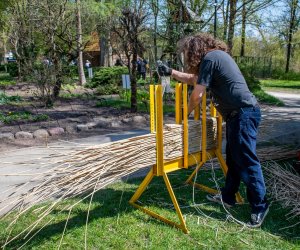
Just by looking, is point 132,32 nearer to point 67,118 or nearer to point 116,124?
point 116,124

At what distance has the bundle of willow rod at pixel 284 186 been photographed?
3307 mm

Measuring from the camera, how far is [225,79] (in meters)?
2.90

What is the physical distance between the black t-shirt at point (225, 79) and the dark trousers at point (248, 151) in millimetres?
85

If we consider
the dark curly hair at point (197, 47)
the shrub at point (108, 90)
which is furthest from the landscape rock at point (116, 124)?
the shrub at point (108, 90)

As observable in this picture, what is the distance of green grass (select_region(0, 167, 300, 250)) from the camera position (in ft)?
8.98

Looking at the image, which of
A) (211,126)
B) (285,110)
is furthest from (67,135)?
(285,110)

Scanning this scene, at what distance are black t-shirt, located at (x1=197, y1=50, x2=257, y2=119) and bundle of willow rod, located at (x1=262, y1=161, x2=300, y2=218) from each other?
42.3 inches

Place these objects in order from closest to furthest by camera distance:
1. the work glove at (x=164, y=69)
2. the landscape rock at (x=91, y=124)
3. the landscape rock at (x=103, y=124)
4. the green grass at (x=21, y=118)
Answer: the work glove at (x=164, y=69) → the landscape rock at (x=91, y=124) → the landscape rock at (x=103, y=124) → the green grass at (x=21, y=118)

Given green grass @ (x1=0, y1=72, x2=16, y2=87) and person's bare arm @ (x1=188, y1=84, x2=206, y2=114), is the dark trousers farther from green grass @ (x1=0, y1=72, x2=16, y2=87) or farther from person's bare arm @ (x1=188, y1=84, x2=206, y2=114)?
green grass @ (x1=0, y1=72, x2=16, y2=87)

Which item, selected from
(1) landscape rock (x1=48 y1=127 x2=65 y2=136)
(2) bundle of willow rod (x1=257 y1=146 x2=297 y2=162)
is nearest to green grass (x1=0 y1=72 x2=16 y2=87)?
(1) landscape rock (x1=48 y1=127 x2=65 y2=136)

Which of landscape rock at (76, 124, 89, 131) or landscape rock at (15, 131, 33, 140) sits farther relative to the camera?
landscape rock at (76, 124, 89, 131)

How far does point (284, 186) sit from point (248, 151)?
1.02 meters

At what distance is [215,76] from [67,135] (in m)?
4.38

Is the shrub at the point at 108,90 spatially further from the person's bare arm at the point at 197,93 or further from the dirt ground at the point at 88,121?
the person's bare arm at the point at 197,93
